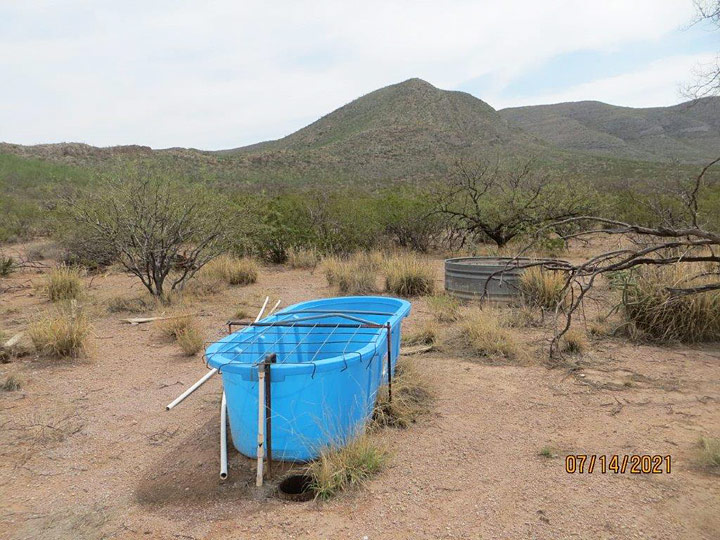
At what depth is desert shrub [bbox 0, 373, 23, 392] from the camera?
17.9 feet

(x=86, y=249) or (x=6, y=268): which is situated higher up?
(x=86, y=249)

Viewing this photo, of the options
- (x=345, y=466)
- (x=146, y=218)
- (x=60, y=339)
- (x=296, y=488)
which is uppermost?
(x=146, y=218)

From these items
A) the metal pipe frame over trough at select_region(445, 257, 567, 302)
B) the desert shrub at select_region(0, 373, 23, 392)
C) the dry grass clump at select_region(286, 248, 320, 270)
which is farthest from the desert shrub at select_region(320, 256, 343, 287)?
the desert shrub at select_region(0, 373, 23, 392)

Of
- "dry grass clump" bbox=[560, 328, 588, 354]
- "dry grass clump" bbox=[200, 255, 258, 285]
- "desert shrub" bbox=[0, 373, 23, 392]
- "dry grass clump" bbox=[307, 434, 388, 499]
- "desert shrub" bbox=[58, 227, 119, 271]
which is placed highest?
"desert shrub" bbox=[58, 227, 119, 271]

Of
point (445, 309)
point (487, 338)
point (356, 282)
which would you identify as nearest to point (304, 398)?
point (487, 338)

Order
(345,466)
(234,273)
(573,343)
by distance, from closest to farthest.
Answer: (345,466), (573,343), (234,273)

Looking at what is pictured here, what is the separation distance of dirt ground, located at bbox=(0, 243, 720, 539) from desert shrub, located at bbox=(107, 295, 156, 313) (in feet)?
8.89

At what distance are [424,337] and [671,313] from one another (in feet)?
9.20

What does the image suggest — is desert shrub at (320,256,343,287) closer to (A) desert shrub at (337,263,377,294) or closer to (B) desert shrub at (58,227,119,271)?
(A) desert shrub at (337,263,377,294)

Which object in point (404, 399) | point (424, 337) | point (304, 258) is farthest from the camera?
point (304, 258)

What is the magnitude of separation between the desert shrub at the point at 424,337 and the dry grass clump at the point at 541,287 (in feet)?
5.92

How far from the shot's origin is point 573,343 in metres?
5.97

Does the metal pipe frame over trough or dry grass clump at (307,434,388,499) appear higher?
the metal pipe frame over trough

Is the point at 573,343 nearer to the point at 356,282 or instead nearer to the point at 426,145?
the point at 356,282
